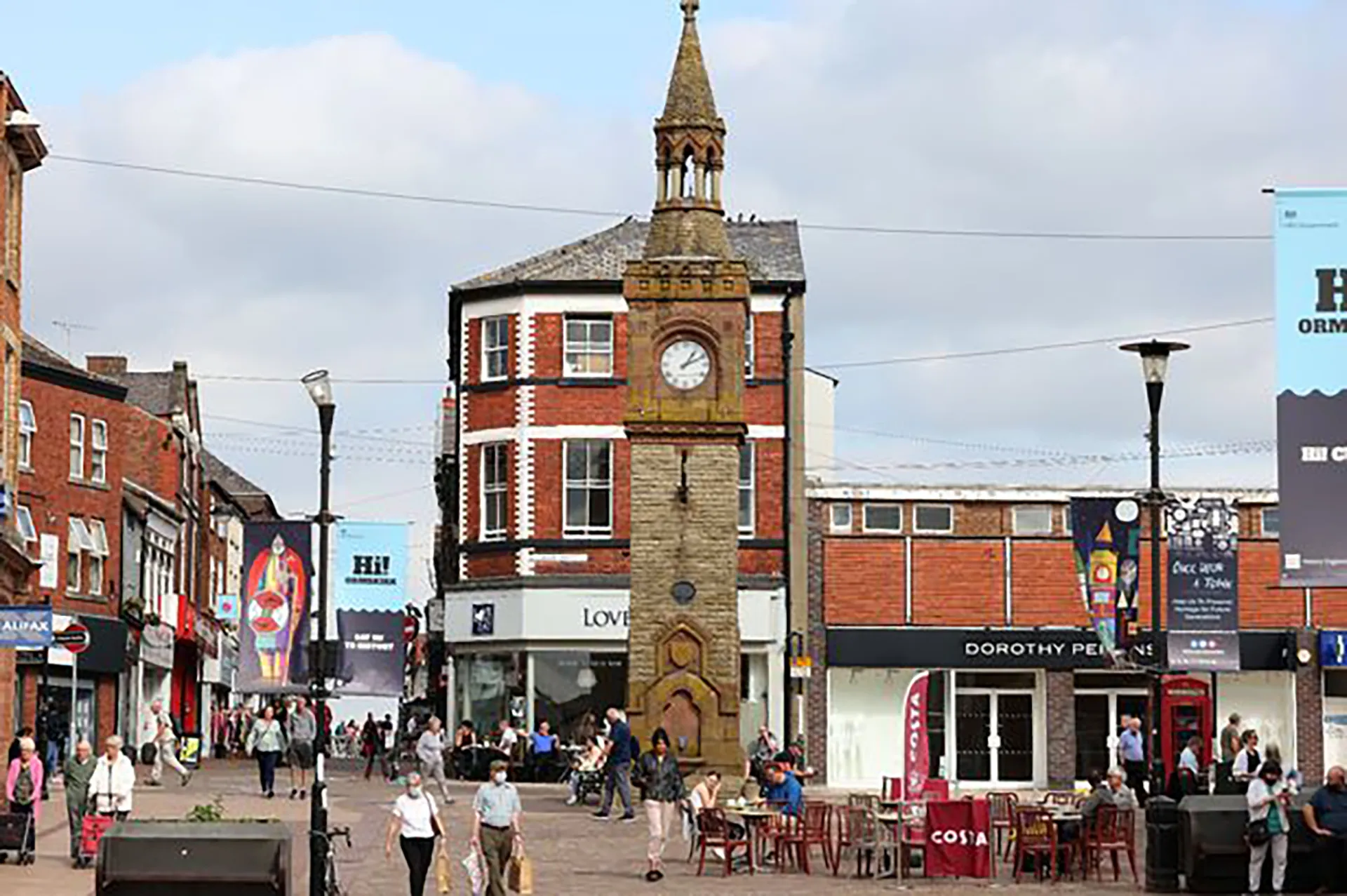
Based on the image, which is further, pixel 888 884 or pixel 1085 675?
pixel 1085 675

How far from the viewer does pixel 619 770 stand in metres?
39.8

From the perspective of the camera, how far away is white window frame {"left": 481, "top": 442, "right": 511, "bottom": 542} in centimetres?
5881

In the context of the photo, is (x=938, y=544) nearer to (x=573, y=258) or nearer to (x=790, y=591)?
(x=790, y=591)

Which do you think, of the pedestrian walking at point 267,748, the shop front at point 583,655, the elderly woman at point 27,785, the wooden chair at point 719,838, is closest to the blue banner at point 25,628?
the elderly woman at point 27,785

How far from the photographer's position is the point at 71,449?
200 feet

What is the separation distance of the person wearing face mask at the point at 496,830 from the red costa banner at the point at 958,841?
6.02 meters

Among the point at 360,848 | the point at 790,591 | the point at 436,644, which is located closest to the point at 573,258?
the point at 790,591

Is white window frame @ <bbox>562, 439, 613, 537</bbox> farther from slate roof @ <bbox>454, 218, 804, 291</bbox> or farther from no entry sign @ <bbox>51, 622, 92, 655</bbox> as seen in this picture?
no entry sign @ <bbox>51, 622, 92, 655</bbox>

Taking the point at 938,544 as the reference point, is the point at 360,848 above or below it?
below

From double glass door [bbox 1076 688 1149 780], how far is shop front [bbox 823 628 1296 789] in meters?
0.02

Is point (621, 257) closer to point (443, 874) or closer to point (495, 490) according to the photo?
point (495, 490)

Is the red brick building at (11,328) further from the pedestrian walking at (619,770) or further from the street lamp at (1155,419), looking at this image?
the street lamp at (1155,419)

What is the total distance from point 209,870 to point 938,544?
34.1 meters

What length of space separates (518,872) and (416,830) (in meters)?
1.21
